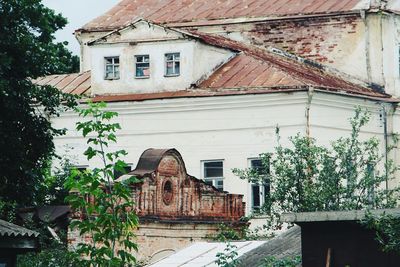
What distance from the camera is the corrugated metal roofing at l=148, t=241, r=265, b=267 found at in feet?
117

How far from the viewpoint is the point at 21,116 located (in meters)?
46.4

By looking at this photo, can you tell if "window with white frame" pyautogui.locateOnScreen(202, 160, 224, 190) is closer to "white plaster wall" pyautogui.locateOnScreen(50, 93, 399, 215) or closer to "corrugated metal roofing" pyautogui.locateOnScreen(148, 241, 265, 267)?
"white plaster wall" pyautogui.locateOnScreen(50, 93, 399, 215)

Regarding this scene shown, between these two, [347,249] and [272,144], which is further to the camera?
[272,144]

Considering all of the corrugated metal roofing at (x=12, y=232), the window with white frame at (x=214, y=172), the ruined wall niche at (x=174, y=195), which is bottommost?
the corrugated metal roofing at (x=12, y=232)

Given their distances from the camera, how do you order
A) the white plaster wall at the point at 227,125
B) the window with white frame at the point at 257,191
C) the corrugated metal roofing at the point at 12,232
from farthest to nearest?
the white plaster wall at the point at 227,125 → the window with white frame at the point at 257,191 → the corrugated metal roofing at the point at 12,232

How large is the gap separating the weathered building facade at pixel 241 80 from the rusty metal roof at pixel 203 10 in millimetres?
61

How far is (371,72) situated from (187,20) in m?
5.67

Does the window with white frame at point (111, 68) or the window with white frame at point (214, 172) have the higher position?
the window with white frame at point (111, 68)

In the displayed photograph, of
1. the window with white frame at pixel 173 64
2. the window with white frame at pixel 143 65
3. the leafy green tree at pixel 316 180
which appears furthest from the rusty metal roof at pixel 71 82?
the leafy green tree at pixel 316 180

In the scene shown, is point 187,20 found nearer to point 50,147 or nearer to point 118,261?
point 50,147

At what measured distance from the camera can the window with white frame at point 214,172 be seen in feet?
169

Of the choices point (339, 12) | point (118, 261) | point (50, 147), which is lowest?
point (118, 261)

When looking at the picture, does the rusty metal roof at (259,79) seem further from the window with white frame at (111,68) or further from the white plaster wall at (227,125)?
the window with white frame at (111,68)

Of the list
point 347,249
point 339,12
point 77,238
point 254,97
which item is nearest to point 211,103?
point 254,97
